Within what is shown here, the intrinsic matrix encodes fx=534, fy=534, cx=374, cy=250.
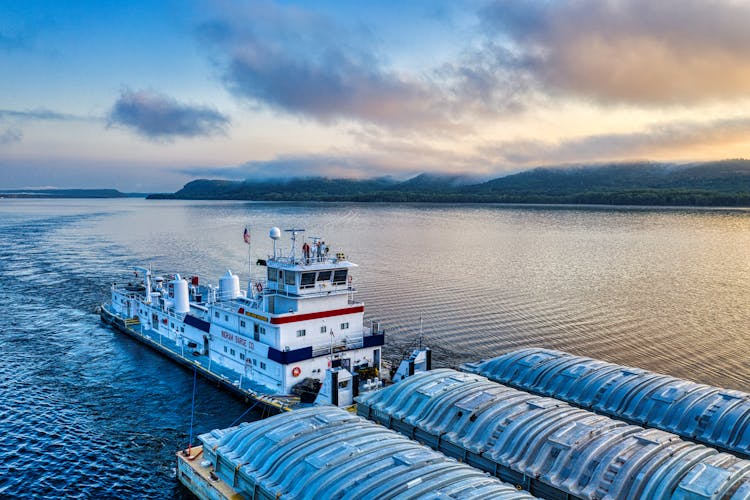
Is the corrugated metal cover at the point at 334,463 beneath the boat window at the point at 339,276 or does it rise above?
beneath

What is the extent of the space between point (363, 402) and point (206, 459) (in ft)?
24.2

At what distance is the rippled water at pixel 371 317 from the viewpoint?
26781 mm

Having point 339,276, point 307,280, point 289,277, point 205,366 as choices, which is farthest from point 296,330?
point 205,366

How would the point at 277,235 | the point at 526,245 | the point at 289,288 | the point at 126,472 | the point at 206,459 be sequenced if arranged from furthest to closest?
the point at 526,245
the point at 277,235
the point at 289,288
the point at 126,472
the point at 206,459

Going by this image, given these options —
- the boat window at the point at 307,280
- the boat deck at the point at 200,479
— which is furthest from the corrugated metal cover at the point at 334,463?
the boat window at the point at 307,280

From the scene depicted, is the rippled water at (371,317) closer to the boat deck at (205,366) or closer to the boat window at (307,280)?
the boat deck at (205,366)

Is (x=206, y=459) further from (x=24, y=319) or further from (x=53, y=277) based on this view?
(x=53, y=277)

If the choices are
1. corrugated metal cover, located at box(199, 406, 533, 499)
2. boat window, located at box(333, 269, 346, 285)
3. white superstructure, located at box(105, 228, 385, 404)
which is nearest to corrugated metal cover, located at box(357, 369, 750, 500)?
corrugated metal cover, located at box(199, 406, 533, 499)

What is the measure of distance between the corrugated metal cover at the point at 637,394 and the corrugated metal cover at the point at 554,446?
433cm

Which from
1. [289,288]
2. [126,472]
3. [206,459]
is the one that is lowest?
[126,472]

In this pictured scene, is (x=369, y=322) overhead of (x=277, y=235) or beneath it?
beneath

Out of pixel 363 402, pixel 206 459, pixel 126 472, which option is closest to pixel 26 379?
pixel 126 472

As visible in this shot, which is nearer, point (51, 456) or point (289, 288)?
point (51, 456)

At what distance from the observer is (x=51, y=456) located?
84.4ft
